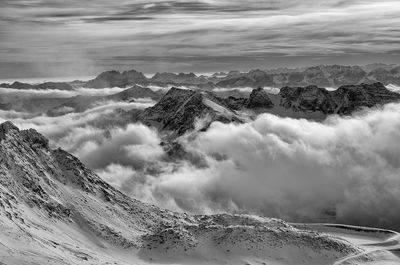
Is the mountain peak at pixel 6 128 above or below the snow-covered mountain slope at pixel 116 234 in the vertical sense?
above

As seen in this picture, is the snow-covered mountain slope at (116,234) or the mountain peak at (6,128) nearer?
the snow-covered mountain slope at (116,234)

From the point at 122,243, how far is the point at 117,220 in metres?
15.8

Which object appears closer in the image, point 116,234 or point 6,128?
point 116,234

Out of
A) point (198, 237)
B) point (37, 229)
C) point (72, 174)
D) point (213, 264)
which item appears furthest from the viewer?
point (72, 174)

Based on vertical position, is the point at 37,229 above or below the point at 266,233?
above

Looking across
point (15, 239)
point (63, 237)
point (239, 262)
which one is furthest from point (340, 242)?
point (15, 239)

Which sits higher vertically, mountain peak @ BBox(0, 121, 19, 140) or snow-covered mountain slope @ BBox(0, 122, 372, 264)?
mountain peak @ BBox(0, 121, 19, 140)

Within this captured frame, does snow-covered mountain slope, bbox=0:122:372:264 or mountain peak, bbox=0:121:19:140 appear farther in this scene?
mountain peak, bbox=0:121:19:140

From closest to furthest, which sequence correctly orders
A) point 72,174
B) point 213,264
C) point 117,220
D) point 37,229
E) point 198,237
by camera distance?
point 37,229 < point 213,264 < point 198,237 < point 117,220 < point 72,174

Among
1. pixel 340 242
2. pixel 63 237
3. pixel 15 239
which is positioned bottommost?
pixel 340 242

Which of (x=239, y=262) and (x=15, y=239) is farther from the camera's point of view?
(x=239, y=262)

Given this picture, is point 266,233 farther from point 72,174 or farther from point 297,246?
point 72,174

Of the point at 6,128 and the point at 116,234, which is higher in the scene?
the point at 6,128

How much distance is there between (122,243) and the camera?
171875 mm
